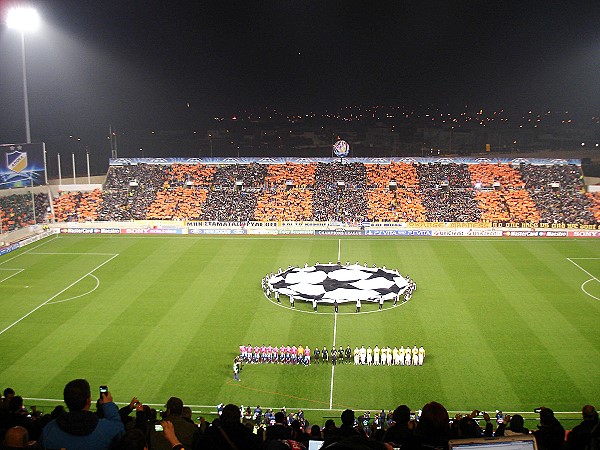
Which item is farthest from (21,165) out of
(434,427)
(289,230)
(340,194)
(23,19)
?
(434,427)

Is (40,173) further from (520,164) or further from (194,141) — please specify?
(520,164)

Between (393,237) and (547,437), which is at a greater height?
(547,437)

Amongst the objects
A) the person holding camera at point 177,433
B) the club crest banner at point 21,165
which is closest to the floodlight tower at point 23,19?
the club crest banner at point 21,165

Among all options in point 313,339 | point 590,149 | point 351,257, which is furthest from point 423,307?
point 590,149

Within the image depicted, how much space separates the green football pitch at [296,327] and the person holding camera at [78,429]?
16.6 m

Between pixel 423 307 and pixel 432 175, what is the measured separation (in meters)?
33.7

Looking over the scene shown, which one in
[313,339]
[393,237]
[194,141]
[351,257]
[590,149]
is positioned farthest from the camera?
[194,141]

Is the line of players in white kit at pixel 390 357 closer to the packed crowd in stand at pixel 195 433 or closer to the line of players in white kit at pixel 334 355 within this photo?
the line of players in white kit at pixel 334 355

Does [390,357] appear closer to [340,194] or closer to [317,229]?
[317,229]

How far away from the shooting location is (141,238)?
54.2 metres

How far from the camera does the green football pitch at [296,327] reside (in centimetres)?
2461

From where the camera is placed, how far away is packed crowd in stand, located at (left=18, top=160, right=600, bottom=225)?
59031 mm

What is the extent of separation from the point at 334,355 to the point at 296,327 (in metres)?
4.50

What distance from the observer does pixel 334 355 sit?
90.0ft
